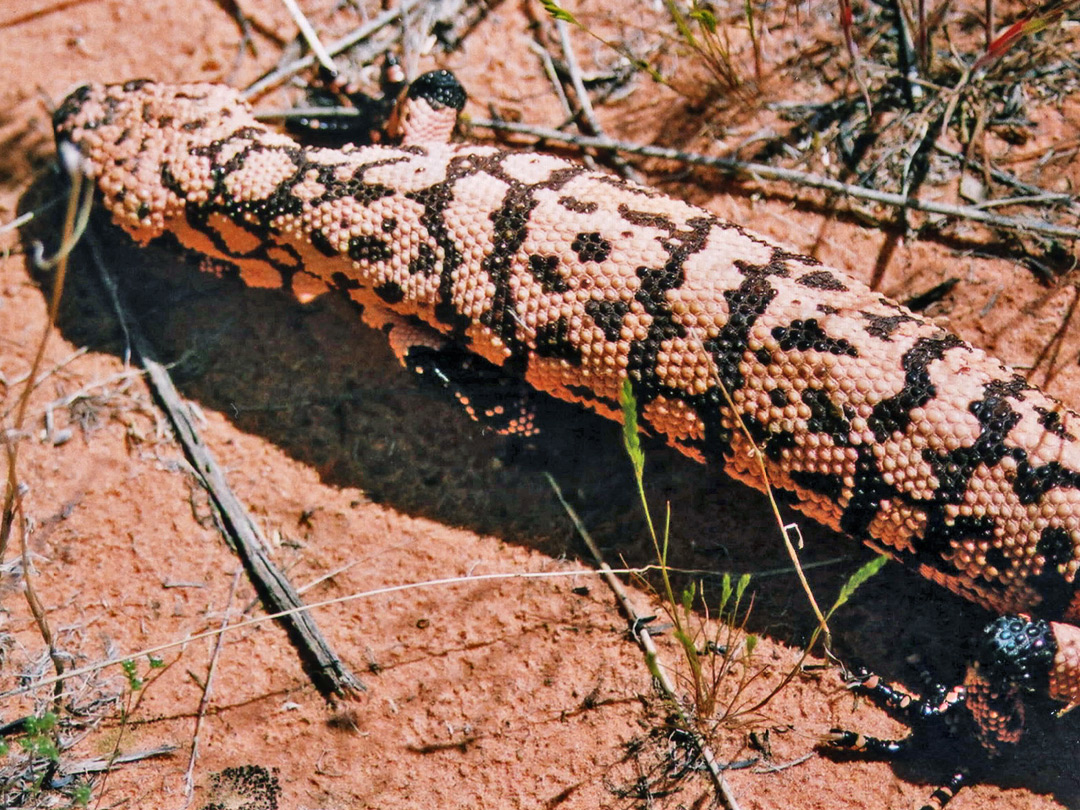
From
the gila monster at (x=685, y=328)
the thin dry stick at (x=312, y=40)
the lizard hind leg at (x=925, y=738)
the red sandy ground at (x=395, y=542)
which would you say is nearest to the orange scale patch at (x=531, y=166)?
the gila monster at (x=685, y=328)

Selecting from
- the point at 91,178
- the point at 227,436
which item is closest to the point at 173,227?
the point at 91,178

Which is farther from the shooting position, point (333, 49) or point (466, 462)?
point (333, 49)

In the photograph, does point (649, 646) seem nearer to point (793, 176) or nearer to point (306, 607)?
point (306, 607)

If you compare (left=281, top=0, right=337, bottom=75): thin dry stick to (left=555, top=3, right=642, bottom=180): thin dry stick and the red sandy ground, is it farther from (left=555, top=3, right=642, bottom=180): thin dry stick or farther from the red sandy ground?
(left=555, top=3, right=642, bottom=180): thin dry stick

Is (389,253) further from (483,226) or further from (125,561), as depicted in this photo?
(125,561)

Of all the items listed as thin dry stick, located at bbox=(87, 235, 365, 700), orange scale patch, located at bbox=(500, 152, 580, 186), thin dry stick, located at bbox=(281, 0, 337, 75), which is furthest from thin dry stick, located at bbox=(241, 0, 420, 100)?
orange scale patch, located at bbox=(500, 152, 580, 186)

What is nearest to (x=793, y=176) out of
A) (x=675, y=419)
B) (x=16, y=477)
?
(x=675, y=419)
